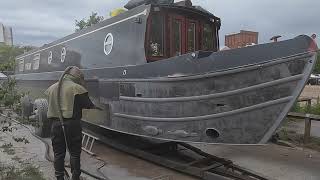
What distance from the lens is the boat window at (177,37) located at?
24.0 ft

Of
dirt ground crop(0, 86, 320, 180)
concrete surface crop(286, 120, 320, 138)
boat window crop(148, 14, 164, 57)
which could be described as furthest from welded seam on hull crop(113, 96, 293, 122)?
concrete surface crop(286, 120, 320, 138)

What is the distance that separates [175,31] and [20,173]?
11.7ft

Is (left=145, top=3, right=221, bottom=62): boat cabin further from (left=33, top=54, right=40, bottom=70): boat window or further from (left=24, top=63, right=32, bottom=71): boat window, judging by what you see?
(left=24, top=63, right=32, bottom=71): boat window

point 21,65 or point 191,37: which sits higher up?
point 191,37

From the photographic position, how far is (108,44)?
8102mm

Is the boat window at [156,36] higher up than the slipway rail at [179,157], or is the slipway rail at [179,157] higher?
the boat window at [156,36]

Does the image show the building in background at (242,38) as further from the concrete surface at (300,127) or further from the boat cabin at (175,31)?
the concrete surface at (300,127)

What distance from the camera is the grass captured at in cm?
567

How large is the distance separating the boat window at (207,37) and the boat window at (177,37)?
0.73m

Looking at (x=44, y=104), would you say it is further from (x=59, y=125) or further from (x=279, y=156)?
(x=279, y=156)

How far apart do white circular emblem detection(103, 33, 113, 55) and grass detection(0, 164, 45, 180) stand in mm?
2765

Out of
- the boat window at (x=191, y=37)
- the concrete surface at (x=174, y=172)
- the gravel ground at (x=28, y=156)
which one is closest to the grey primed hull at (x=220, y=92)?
the concrete surface at (x=174, y=172)

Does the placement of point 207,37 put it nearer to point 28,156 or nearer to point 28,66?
point 28,156

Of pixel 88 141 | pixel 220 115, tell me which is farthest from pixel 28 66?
pixel 220 115
